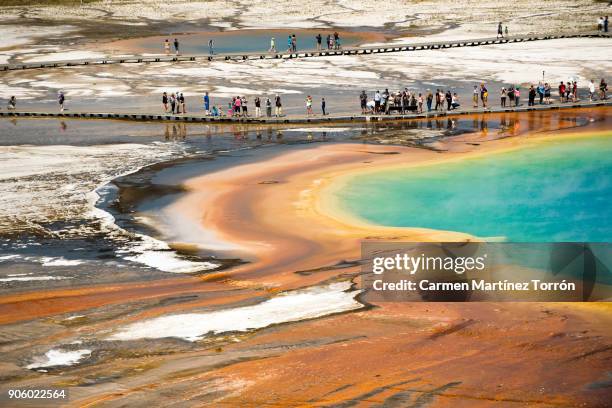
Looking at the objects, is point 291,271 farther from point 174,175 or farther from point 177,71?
point 177,71


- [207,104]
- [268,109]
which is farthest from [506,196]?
[207,104]

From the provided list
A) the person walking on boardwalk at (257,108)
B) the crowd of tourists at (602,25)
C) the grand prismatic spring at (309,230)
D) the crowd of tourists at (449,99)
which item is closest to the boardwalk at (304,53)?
the grand prismatic spring at (309,230)

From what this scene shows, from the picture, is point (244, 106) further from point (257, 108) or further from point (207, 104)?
point (207, 104)

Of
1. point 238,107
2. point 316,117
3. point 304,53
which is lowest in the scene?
point 316,117

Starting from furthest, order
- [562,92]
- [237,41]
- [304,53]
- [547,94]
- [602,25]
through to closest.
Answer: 1. [237,41]
2. [602,25]
3. [304,53]
4. [562,92]
5. [547,94]

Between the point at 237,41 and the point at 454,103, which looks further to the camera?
the point at 237,41

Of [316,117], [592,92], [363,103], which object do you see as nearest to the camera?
[316,117]

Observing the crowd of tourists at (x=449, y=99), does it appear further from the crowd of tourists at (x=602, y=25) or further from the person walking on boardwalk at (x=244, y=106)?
the crowd of tourists at (x=602, y=25)
